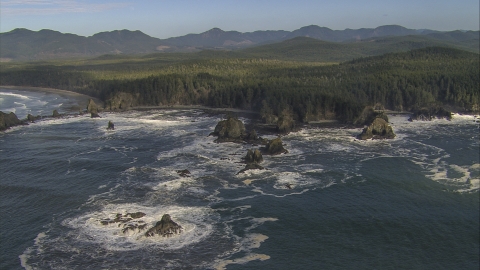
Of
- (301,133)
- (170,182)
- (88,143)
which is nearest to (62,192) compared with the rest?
(170,182)

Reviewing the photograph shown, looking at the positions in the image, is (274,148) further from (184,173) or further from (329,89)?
(329,89)

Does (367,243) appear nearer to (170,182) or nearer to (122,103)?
(170,182)

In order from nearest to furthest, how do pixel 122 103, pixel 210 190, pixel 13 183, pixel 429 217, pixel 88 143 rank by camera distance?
pixel 429 217
pixel 210 190
pixel 13 183
pixel 88 143
pixel 122 103

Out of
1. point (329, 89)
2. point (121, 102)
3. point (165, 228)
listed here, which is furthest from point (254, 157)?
point (121, 102)

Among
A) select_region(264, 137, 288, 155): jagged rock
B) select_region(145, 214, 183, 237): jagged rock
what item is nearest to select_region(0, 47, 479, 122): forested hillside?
select_region(264, 137, 288, 155): jagged rock

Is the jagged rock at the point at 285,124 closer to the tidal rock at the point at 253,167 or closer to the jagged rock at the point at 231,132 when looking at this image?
the jagged rock at the point at 231,132

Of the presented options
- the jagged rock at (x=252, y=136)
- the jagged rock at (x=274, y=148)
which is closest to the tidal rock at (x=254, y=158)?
the jagged rock at (x=274, y=148)
